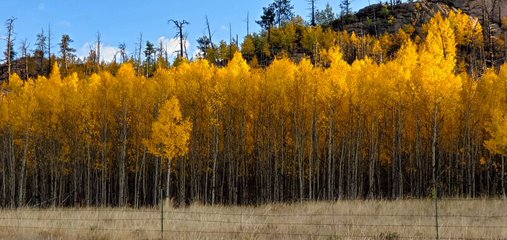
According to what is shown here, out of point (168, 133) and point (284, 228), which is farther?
point (168, 133)

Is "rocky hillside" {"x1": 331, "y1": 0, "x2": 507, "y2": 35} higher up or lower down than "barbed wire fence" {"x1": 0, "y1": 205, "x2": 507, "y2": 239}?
higher up

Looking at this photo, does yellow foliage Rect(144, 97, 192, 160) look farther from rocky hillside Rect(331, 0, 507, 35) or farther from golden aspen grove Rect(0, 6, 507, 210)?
rocky hillside Rect(331, 0, 507, 35)

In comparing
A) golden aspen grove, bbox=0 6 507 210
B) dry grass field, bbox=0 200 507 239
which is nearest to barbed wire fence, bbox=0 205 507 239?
dry grass field, bbox=0 200 507 239

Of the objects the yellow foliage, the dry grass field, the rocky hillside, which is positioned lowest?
the dry grass field

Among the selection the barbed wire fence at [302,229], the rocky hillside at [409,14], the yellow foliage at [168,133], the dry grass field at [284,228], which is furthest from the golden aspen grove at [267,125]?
the rocky hillside at [409,14]

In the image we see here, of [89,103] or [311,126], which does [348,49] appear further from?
[89,103]

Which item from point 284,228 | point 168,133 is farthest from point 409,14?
point 284,228

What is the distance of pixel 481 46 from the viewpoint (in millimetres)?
59312

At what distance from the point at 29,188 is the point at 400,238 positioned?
4144 centimetres

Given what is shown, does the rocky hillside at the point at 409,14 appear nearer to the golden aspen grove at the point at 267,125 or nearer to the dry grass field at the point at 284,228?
the golden aspen grove at the point at 267,125

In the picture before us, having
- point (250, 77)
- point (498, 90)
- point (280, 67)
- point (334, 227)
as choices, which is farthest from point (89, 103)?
point (498, 90)

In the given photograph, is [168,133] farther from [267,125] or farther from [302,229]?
[302,229]

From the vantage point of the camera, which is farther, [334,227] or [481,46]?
[481,46]

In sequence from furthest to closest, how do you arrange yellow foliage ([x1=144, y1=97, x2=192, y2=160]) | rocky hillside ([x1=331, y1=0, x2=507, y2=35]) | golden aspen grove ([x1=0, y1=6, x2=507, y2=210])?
rocky hillside ([x1=331, y1=0, x2=507, y2=35]) → golden aspen grove ([x1=0, y1=6, x2=507, y2=210]) → yellow foliage ([x1=144, y1=97, x2=192, y2=160])
